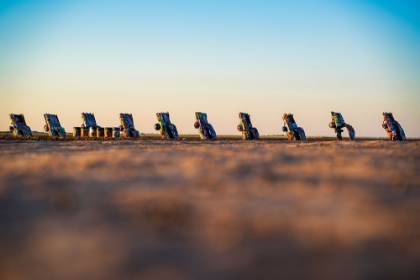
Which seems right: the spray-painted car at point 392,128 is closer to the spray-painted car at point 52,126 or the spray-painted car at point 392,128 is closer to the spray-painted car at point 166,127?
the spray-painted car at point 166,127

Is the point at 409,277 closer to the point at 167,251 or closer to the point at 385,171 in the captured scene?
the point at 167,251

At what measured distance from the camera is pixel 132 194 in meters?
2.63

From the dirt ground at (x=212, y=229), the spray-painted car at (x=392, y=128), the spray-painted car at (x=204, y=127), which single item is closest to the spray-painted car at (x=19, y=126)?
the spray-painted car at (x=204, y=127)

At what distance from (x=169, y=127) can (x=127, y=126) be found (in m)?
3.07

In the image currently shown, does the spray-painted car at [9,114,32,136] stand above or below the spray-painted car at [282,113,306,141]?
above

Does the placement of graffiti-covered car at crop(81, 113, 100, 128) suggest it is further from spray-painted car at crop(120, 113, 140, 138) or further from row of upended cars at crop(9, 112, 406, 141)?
spray-painted car at crop(120, 113, 140, 138)

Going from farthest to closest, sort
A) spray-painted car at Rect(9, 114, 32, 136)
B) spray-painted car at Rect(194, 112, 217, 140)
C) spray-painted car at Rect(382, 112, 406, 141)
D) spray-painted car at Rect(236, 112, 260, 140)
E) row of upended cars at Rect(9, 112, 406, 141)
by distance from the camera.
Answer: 1. spray-painted car at Rect(236, 112, 260, 140)
2. spray-painted car at Rect(382, 112, 406, 141)
3. spray-painted car at Rect(194, 112, 217, 140)
4. row of upended cars at Rect(9, 112, 406, 141)
5. spray-painted car at Rect(9, 114, 32, 136)

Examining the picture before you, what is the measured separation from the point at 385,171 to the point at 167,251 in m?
3.02

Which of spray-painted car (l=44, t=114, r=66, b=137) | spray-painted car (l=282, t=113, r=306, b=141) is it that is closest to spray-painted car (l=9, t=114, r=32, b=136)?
spray-painted car (l=44, t=114, r=66, b=137)

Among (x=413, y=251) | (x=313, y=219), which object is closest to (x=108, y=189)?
(x=313, y=219)

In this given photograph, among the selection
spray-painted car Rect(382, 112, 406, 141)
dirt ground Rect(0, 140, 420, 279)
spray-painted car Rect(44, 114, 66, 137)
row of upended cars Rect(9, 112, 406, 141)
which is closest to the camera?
dirt ground Rect(0, 140, 420, 279)

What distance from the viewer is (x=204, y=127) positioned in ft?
88.2

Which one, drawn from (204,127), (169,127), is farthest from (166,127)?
(204,127)

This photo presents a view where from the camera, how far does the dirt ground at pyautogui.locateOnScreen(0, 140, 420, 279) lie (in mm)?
1321
